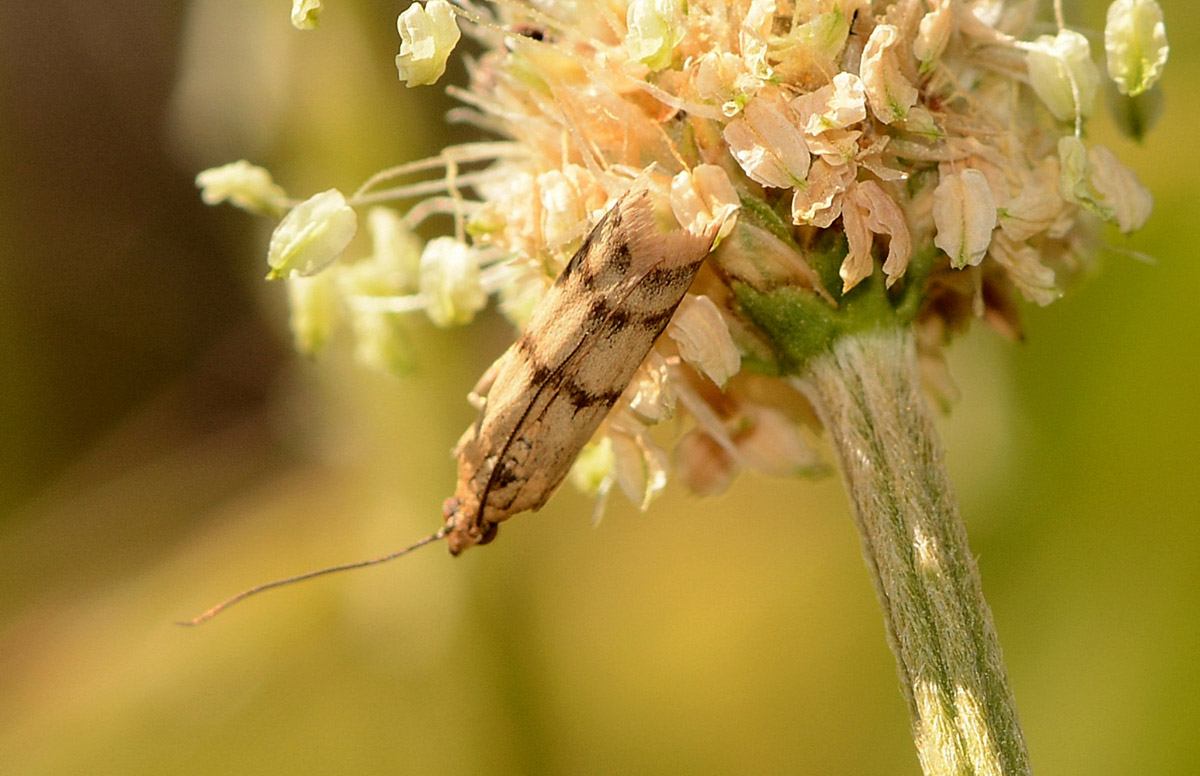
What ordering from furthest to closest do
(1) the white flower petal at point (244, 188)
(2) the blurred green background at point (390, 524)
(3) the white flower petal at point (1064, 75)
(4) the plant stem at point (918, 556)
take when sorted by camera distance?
(2) the blurred green background at point (390, 524)
(1) the white flower petal at point (244, 188)
(3) the white flower petal at point (1064, 75)
(4) the plant stem at point (918, 556)

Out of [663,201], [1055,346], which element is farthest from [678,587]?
[663,201]

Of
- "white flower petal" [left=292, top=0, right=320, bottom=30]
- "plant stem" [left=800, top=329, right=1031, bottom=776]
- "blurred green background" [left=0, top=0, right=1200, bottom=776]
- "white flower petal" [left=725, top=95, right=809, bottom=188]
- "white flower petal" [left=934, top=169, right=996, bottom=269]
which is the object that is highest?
"white flower petal" [left=292, top=0, right=320, bottom=30]

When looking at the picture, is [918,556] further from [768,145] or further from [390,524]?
[390,524]

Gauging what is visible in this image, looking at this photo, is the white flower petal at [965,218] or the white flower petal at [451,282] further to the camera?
the white flower petal at [451,282]

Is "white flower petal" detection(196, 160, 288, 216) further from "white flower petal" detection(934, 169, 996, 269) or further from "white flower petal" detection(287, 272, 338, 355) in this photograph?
"white flower petal" detection(934, 169, 996, 269)

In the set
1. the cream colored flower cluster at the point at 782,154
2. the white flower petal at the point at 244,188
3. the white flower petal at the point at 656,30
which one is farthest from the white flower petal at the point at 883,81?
the white flower petal at the point at 244,188

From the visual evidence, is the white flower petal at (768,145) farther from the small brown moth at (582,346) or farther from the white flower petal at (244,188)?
the white flower petal at (244,188)

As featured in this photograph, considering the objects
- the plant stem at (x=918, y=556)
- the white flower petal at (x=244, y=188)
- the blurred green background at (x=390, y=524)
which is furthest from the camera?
the blurred green background at (x=390, y=524)

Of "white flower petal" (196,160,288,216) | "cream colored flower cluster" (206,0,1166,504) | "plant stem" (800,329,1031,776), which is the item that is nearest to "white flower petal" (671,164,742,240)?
"cream colored flower cluster" (206,0,1166,504)
